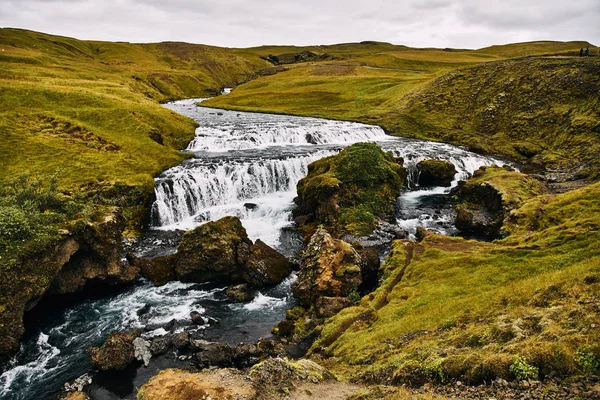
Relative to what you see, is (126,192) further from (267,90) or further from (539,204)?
(267,90)

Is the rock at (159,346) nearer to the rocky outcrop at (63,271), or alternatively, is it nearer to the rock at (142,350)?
the rock at (142,350)

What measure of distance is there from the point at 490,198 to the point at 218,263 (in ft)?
89.4

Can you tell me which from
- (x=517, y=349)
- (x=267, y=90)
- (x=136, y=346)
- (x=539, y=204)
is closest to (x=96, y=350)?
(x=136, y=346)

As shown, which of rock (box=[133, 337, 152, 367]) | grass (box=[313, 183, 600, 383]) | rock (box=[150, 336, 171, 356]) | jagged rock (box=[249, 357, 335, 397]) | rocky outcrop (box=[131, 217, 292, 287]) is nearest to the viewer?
grass (box=[313, 183, 600, 383])

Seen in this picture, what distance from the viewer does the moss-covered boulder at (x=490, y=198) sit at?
34188 millimetres

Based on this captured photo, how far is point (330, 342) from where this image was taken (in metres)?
19.1

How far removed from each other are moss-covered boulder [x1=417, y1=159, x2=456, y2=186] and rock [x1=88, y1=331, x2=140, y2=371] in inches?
1644

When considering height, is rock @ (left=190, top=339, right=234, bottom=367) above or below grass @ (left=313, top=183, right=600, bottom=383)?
below

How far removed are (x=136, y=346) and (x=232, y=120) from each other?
69.9 m

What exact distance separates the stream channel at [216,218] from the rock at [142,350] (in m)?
0.45

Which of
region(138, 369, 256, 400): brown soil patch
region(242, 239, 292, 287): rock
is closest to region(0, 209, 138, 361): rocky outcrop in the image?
region(242, 239, 292, 287): rock

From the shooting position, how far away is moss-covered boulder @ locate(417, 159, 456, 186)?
50.9 m

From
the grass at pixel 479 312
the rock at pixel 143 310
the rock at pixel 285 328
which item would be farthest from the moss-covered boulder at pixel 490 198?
the rock at pixel 143 310

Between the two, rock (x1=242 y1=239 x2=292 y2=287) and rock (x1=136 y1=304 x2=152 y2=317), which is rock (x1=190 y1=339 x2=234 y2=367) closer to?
rock (x1=136 y1=304 x2=152 y2=317)
